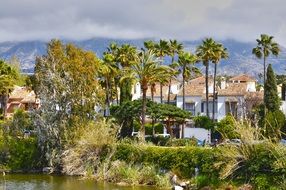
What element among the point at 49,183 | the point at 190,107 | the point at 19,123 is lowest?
the point at 49,183

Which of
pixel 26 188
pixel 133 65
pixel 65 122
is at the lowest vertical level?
pixel 26 188

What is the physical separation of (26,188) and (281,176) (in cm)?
1910

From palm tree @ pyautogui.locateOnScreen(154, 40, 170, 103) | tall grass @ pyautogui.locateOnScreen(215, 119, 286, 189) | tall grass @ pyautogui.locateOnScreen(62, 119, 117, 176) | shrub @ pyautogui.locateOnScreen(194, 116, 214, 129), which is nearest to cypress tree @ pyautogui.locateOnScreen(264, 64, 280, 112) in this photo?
shrub @ pyautogui.locateOnScreen(194, 116, 214, 129)

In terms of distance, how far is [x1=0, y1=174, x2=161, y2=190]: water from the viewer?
44.7 meters

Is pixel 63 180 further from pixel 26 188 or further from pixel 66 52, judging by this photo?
pixel 66 52

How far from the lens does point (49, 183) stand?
4744 centimetres

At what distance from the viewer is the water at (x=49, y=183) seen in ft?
147

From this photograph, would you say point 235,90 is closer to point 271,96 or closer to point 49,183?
point 271,96

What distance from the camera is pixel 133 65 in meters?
56.0

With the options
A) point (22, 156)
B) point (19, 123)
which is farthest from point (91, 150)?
point (19, 123)

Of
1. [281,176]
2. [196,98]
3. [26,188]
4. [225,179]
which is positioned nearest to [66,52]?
[26,188]

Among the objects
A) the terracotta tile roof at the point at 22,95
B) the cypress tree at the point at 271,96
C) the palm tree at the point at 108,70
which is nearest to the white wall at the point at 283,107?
the cypress tree at the point at 271,96

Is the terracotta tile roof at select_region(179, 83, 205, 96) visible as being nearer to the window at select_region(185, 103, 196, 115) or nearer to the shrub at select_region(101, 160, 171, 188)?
the window at select_region(185, 103, 196, 115)

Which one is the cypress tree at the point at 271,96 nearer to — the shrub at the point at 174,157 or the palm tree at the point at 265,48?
the palm tree at the point at 265,48
